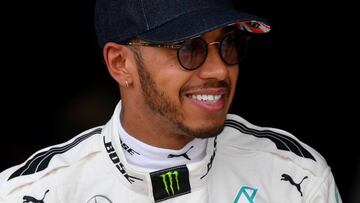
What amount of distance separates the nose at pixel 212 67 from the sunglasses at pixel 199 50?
0.6 inches

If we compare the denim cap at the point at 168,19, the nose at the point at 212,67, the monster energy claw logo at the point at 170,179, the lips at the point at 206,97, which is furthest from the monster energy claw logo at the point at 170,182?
the denim cap at the point at 168,19

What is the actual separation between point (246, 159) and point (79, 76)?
1.80 metres

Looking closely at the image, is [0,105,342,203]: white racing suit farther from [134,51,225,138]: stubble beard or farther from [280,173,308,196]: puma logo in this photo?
[134,51,225,138]: stubble beard

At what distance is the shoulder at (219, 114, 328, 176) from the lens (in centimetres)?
244

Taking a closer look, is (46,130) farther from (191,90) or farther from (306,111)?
(191,90)

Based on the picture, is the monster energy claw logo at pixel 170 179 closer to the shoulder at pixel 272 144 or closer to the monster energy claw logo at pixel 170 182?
the monster energy claw logo at pixel 170 182

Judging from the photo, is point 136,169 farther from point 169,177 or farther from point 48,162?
point 48,162

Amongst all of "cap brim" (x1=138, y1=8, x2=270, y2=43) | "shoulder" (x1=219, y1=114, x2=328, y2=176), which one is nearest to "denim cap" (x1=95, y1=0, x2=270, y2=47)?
"cap brim" (x1=138, y1=8, x2=270, y2=43)

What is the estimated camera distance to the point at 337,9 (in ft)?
12.1

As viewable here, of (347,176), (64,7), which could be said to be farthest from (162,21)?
(347,176)

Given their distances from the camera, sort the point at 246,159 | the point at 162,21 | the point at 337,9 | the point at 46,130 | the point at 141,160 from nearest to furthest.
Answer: the point at 162,21
the point at 141,160
the point at 246,159
the point at 337,9
the point at 46,130

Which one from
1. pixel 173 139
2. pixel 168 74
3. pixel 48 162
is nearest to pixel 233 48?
pixel 168 74

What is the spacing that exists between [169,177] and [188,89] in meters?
0.33

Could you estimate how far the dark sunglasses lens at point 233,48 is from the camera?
6.88 ft
